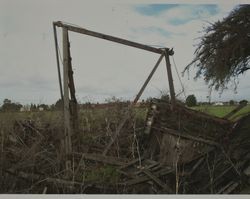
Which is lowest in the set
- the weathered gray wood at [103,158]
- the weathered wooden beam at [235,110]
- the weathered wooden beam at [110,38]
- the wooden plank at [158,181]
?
the wooden plank at [158,181]

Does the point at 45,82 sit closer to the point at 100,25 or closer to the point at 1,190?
the point at 100,25

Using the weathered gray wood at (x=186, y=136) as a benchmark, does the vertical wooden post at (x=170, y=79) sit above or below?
above

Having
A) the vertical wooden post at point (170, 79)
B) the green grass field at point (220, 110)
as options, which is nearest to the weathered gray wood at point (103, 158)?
the vertical wooden post at point (170, 79)

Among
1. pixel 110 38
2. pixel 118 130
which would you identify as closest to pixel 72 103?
pixel 118 130

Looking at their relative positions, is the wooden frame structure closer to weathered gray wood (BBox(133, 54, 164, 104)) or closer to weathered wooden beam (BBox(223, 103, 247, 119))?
weathered gray wood (BBox(133, 54, 164, 104))

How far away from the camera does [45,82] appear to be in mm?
2652

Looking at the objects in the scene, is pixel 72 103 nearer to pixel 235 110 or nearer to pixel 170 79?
pixel 170 79

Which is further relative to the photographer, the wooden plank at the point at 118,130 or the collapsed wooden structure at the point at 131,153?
the wooden plank at the point at 118,130

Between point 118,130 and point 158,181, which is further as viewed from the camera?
point 118,130

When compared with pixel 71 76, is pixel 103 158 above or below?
below

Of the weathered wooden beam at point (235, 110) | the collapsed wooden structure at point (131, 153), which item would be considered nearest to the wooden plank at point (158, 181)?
the collapsed wooden structure at point (131, 153)

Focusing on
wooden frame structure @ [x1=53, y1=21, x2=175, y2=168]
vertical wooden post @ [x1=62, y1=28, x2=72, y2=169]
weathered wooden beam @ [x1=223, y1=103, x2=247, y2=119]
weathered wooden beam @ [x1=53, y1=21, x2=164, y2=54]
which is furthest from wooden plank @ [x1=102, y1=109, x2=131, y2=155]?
weathered wooden beam @ [x1=223, y1=103, x2=247, y2=119]

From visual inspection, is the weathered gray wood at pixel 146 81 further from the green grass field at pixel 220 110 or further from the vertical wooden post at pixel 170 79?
the green grass field at pixel 220 110

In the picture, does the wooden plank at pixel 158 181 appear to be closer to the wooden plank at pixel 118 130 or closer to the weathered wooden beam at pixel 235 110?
the wooden plank at pixel 118 130
